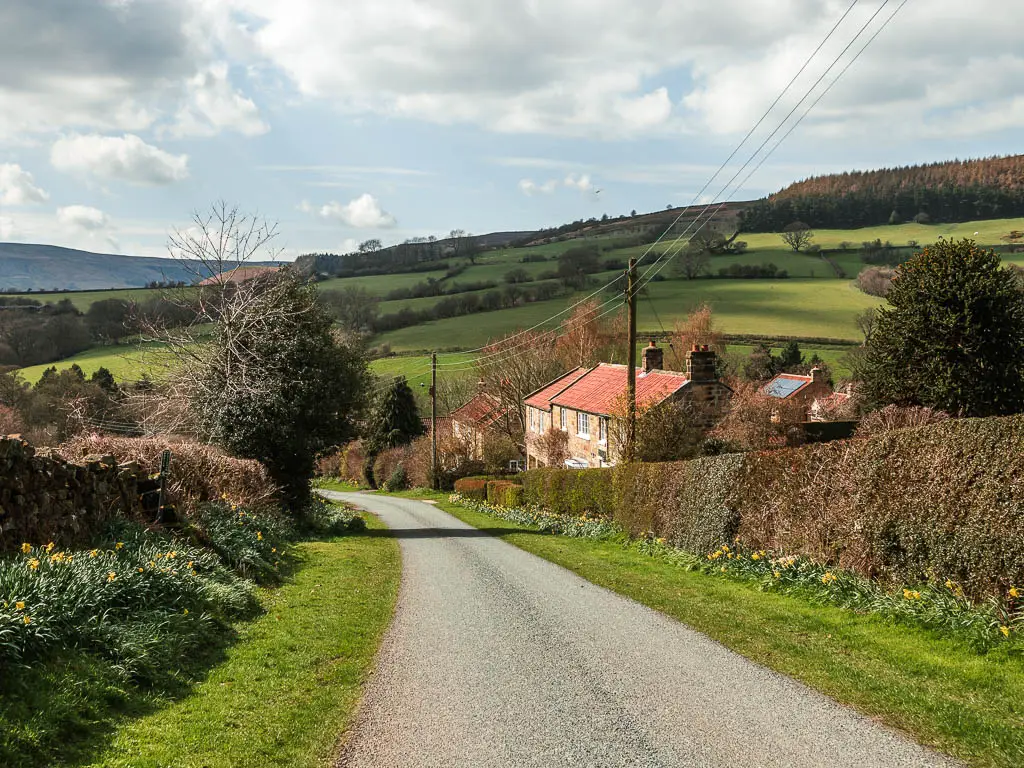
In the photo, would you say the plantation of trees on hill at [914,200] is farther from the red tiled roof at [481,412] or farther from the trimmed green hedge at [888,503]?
the trimmed green hedge at [888,503]

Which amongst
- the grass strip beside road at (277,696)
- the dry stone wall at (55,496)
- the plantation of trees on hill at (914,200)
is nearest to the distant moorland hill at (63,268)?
the plantation of trees on hill at (914,200)

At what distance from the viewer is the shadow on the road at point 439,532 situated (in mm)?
23656

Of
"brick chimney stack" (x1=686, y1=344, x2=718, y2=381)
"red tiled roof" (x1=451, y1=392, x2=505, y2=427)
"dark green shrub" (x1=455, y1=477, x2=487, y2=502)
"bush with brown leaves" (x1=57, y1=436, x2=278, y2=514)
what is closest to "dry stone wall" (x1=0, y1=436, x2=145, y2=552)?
"bush with brown leaves" (x1=57, y1=436, x2=278, y2=514)

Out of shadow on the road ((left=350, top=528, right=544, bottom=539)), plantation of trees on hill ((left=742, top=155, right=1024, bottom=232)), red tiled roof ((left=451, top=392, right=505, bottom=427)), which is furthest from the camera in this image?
plantation of trees on hill ((left=742, top=155, right=1024, bottom=232))

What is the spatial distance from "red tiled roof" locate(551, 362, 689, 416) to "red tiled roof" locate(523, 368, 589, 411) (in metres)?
1.80

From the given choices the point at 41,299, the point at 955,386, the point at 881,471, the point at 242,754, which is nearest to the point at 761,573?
the point at 881,471

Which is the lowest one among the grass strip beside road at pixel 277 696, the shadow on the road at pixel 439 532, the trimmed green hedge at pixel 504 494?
the trimmed green hedge at pixel 504 494

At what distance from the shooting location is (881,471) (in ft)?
33.3

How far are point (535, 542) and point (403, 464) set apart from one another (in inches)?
1655

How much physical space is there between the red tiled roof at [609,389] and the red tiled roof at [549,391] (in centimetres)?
180

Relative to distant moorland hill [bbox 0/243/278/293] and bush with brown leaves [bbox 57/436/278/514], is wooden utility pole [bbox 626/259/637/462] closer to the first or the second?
bush with brown leaves [bbox 57/436/278/514]

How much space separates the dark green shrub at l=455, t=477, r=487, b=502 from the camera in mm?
40556

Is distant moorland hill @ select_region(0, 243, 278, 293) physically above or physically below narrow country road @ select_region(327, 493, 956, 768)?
above

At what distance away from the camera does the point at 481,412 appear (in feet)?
203
